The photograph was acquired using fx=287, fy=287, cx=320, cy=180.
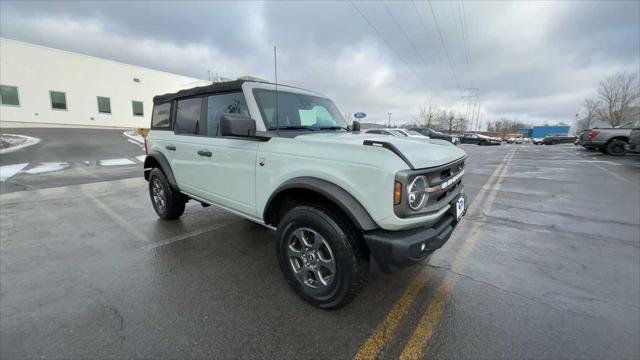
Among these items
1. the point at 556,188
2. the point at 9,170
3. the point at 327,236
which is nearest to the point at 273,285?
the point at 327,236

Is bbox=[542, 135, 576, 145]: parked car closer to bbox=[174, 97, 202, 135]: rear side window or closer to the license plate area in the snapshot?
the license plate area

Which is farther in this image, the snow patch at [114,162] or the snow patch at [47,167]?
the snow patch at [114,162]

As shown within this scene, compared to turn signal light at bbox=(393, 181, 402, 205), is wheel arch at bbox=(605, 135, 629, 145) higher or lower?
higher

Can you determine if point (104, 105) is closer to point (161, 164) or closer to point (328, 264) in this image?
point (161, 164)

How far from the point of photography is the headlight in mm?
2100

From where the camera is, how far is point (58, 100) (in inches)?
952

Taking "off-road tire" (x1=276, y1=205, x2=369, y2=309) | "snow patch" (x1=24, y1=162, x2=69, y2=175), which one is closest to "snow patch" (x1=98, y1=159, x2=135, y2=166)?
"snow patch" (x1=24, y1=162, x2=69, y2=175)

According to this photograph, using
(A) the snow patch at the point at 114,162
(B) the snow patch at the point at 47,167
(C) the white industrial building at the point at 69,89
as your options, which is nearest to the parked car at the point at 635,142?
(A) the snow patch at the point at 114,162

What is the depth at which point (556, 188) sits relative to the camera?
7691 millimetres

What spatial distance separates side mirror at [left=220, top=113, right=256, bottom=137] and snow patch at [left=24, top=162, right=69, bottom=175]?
9.88 m

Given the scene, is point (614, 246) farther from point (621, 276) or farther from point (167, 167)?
point (167, 167)

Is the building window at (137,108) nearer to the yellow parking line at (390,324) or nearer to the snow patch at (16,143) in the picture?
the snow patch at (16,143)

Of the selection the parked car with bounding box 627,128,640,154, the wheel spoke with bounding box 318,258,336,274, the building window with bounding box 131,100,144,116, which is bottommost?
the wheel spoke with bounding box 318,258,336,274

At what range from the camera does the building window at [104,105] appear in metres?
26.6
